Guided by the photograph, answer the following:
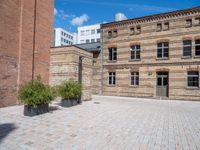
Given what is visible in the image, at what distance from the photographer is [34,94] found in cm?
882

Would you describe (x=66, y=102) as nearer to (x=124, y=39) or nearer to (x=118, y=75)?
(x=118, y=75)

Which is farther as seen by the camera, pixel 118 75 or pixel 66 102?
pixel 118 75

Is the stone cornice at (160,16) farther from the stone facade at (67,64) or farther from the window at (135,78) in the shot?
the stone facade at (67,64)

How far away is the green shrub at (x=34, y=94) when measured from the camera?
8.73 meters

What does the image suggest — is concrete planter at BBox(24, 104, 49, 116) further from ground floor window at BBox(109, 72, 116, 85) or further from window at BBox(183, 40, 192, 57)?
window at BBox(183, 40, 192, 57)

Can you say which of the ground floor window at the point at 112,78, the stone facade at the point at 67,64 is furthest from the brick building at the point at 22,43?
the ground floor window at the point at 112,78

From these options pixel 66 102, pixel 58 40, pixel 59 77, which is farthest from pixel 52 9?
pixel 58 40

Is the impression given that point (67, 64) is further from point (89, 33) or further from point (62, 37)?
point (62, 37)

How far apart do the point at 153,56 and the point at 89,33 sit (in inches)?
2144

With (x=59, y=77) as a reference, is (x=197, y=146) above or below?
below

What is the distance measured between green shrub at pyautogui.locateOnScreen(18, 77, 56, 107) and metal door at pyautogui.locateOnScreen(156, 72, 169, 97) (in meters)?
13.8

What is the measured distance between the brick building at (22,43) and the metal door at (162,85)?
12040 mm

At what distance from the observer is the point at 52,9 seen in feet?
47.5

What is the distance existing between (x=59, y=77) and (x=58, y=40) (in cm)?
6681
